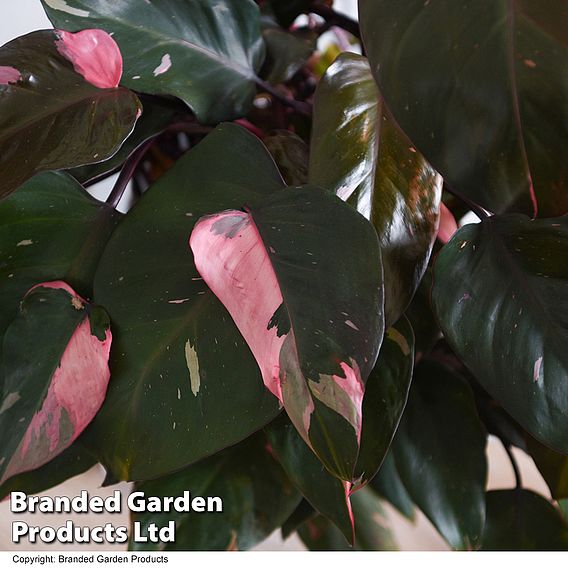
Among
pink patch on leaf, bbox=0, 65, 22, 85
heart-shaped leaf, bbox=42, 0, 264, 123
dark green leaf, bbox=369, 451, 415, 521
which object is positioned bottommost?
dark green leaf, bbox=369, 451, 415, 521

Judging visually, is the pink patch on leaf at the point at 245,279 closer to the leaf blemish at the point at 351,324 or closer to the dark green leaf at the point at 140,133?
the leaf blemish at the point at 351,324

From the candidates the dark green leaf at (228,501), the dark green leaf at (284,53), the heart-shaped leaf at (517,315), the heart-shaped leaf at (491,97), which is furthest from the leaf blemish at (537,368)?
the dark green leaf at (284,53)

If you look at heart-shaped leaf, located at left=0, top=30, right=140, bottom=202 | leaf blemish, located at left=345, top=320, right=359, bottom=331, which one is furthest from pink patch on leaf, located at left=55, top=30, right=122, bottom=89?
leaf blemish, located at left=345, top=320, right=359, bottom=331

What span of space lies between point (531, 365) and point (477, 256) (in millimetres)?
67

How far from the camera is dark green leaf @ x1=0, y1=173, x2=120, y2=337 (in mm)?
413


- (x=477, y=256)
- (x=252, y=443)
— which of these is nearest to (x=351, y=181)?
(x=477, y=256)

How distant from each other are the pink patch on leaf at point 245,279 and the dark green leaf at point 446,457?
9.0 inches

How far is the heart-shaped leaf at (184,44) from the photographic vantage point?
45cm

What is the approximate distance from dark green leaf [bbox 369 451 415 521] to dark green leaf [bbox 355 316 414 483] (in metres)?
0.14

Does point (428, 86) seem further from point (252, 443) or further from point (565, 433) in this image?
point (252, 443)

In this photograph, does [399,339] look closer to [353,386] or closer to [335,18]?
[353,386]

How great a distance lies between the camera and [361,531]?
0.59 meters

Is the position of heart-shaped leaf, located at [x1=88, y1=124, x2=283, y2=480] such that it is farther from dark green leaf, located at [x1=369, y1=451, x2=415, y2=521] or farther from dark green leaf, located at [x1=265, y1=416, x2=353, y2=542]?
dark green leaf, located at [x1=369, y1=451, x2=415, y2=521]

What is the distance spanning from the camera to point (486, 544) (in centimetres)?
53
